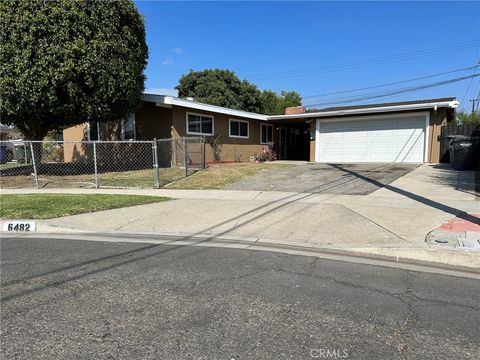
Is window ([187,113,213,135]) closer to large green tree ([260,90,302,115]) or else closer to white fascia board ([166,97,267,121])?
white fascia board ([166,97,267,121])

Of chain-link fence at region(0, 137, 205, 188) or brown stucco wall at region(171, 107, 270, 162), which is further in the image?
brown stucco wall at region(171, 107, 270, 162)

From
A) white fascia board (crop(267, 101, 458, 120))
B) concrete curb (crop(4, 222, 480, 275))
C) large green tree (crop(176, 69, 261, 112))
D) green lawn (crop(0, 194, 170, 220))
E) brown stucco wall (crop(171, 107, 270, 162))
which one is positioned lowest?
concrete curb (crop(4, 222, 480, 275))

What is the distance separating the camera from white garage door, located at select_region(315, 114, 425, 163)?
1916 centimetres

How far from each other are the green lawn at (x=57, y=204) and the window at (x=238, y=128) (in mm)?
12003

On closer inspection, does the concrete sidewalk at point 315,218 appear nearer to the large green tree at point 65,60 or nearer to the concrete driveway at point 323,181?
the concrete driveway at point 323,181

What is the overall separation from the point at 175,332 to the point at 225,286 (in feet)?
4.08

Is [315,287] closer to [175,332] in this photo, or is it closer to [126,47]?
[175,332]

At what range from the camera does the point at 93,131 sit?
22078mm

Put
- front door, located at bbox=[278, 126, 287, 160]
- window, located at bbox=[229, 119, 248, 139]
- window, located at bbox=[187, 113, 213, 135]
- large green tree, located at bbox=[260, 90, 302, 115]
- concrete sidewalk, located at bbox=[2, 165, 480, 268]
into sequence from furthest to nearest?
large green tree, located at bbox=[260, 90, 302, 115] < front door, located at bbox=[278, 126, 287, 160] < window, located at bbox=[229, 119, 248, 139] < window, located at bbox=[187, 113, 213, 135] < concrete sidewalk, located at bbox=[2, 165, 480, 268]

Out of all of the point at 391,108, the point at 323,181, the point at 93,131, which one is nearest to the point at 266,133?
the point at 391,108

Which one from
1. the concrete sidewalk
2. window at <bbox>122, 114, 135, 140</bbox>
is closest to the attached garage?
the concrete sidewalk

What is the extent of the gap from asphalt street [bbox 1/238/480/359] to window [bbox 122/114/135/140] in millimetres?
14793

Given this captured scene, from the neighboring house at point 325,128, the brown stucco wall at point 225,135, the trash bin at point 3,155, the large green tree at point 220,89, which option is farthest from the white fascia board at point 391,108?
the large green tree at point 220,89

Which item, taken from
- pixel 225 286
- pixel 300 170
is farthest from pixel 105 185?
pixel 225 286
